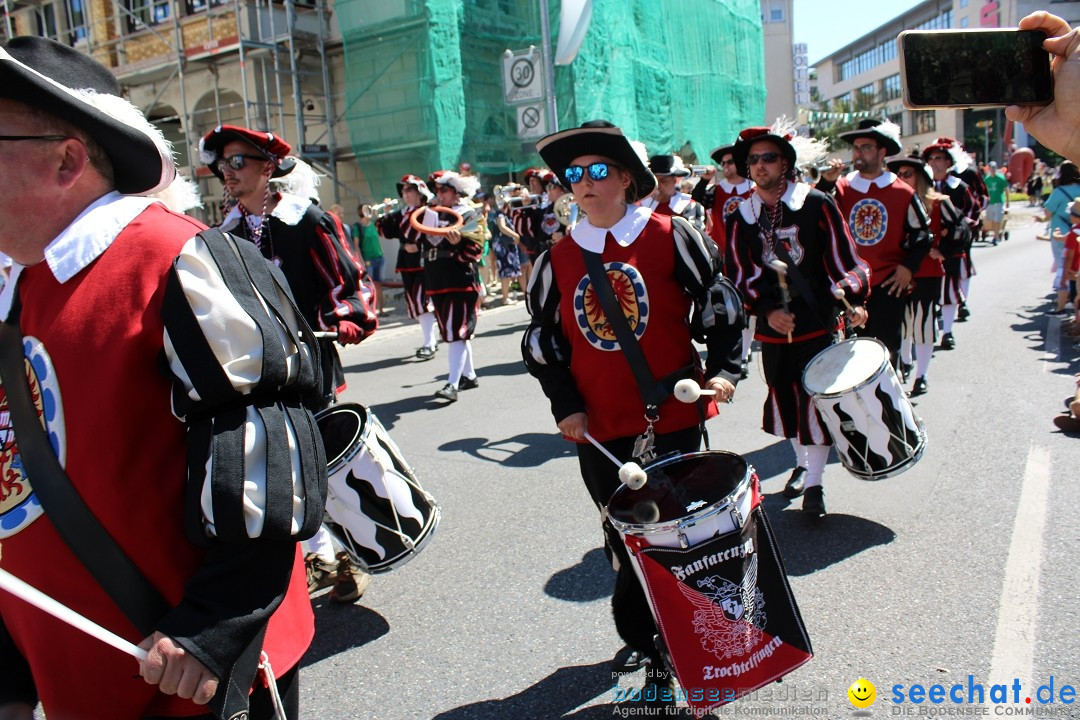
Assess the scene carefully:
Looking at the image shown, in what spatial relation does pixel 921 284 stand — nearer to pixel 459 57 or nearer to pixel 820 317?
pixel 820 317

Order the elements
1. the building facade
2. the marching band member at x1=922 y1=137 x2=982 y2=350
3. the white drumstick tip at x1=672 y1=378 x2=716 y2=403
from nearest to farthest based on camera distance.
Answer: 1. the white drumstick tip at x1=672 y1=378 x2=716 y2=403
2. the marching band member at x1=922 y1=137 x2=982 y2=350
3. the building facade

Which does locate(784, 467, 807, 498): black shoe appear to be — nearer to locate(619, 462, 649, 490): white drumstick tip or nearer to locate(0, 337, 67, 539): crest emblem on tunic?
locate(619, 462, 649, 490): white drumstick tip

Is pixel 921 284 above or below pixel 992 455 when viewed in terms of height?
above

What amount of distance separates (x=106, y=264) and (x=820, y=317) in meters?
3.93

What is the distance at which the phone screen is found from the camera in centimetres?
163

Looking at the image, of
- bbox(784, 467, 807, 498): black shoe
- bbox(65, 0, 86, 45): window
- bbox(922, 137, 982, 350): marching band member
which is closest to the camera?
bbox(784, 467, 807, 498): black shoe

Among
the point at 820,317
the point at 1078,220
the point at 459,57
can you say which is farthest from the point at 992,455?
the point at 459,57

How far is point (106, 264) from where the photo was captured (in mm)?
1573

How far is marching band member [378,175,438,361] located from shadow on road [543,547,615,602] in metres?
6.04

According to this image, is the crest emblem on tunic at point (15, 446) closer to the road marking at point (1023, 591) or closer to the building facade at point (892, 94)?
the road marking at point (1023, 591)

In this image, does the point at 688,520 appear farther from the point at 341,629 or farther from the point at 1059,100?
the point at 341,629

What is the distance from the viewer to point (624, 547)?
2945mm

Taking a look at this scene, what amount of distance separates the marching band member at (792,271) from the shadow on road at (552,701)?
195 cm

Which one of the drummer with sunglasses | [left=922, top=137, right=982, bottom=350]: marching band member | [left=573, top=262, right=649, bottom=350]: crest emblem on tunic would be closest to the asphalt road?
the drummer with sunglasses
